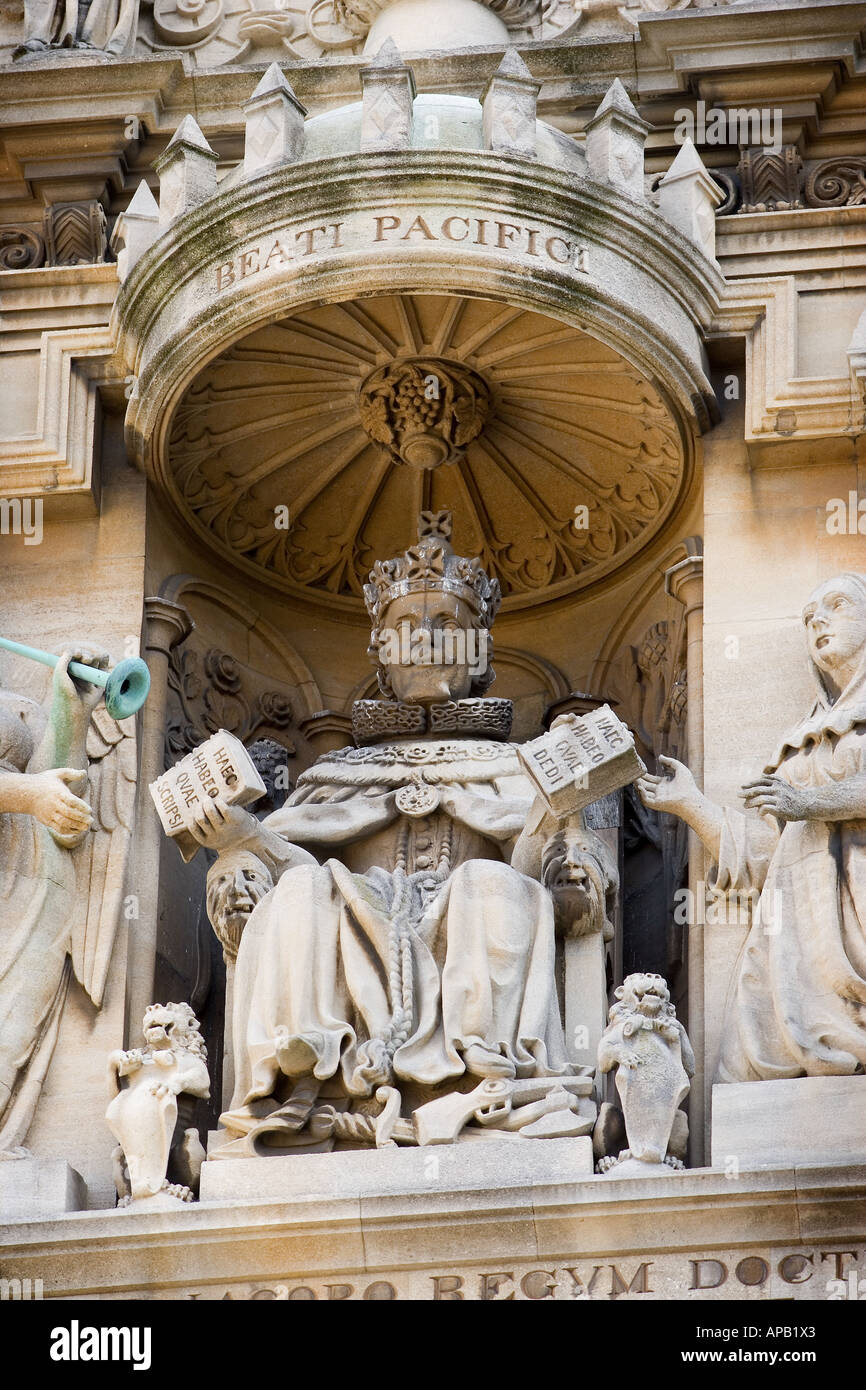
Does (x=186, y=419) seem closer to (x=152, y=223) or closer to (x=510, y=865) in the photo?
(x=152, y=223)

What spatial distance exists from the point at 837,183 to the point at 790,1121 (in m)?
4.97

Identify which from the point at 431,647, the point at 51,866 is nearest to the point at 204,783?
the point at 51,866

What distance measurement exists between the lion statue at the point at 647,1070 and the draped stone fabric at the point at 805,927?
0.38 metres

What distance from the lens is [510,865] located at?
14.0 m

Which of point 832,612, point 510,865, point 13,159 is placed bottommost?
point 510,865

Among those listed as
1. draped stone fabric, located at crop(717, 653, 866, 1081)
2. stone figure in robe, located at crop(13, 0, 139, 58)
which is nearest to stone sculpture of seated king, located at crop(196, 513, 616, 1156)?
draped stone fabric, located at crop(717, 653, 866, 1081)

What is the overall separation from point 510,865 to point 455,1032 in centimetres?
104

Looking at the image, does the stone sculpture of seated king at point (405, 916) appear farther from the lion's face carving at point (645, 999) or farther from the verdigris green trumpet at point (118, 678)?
the verdigris green trumpet at point (118, 678)

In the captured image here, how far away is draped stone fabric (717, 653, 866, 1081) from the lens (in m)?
13.1

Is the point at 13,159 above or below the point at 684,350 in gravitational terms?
A: above

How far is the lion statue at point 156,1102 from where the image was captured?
12977mm
